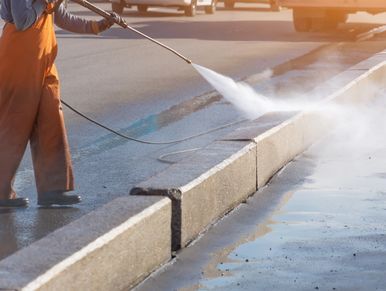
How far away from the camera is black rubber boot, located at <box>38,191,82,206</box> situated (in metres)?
8.01

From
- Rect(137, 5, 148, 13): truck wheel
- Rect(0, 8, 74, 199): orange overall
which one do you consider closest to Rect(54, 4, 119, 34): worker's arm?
Rect(0, 8, 74, 199): orange overall

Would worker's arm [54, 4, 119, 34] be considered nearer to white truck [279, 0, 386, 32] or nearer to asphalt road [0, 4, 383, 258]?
asphalt road [0, 4, 383, 258]

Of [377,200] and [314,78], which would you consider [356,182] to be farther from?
[314,78]

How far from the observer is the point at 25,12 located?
24.6 feet

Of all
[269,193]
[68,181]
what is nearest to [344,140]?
[269,193]

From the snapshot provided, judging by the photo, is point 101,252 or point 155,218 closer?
point 101,252

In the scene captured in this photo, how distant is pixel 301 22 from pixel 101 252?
20.6 metres

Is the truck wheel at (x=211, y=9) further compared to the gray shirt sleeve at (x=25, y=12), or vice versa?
the truck wheel at (x=211, y=9)

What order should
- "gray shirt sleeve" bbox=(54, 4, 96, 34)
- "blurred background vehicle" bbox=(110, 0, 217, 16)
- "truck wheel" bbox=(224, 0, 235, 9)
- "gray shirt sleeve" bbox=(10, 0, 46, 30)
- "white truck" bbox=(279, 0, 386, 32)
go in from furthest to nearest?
"truck wheel" bbox=(224, 0, 235, 9) → "blurred background vehicle" bbox=(110, 0, 217, 16) → "white truck" bbox=(279, 0, 386, 32) → "gray shirt sleeve" bbox=(54, 4, 96, 34) → "gray shirt sleeve" bbox=(10, 0, 46, 30)

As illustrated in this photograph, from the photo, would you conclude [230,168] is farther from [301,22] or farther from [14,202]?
[301,22]

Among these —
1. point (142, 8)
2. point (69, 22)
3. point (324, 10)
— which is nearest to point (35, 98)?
point (69, 22)

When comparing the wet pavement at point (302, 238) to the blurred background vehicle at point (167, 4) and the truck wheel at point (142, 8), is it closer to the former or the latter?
the blurred background vehicle at point (167, 4)

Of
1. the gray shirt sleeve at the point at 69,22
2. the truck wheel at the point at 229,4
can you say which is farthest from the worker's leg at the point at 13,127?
the truck wheel at the point at 229,4

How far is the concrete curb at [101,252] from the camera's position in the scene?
16.5 ft
